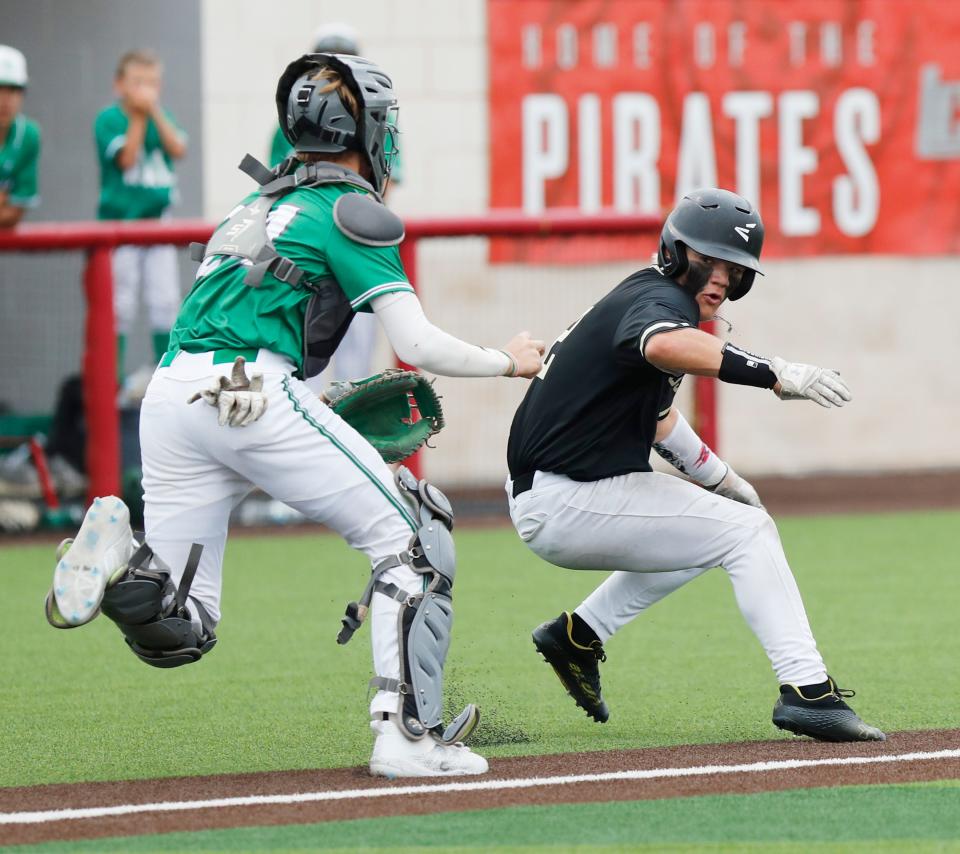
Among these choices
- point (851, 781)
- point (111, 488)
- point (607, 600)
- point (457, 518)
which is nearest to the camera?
point (851, 781)

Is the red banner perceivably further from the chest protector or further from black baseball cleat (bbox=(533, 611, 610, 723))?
the chest protector

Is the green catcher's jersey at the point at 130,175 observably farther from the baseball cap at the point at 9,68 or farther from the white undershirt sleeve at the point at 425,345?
the white undershirt sleeve at the point at 425,345

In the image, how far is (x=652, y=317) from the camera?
17.9 ft

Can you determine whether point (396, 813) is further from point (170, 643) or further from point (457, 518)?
point (457, 518)

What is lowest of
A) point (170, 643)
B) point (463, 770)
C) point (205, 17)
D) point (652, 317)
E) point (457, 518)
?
point (457, 518)

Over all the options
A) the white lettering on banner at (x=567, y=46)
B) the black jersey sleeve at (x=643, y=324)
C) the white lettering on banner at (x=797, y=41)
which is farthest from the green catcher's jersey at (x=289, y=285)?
the white lettering on banner at (x=797, y=41)

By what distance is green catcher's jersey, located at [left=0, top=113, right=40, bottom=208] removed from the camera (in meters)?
10.9

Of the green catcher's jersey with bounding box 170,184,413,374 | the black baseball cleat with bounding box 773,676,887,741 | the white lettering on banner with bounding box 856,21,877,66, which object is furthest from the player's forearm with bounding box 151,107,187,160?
the black baseball cleat with bounding box 773,676,887,741

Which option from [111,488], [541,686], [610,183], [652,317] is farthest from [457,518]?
[652,317]

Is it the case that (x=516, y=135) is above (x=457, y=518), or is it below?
above

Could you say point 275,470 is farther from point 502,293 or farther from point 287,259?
point 502,293

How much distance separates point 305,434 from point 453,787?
3.42 ft

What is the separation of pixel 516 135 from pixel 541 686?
794cm

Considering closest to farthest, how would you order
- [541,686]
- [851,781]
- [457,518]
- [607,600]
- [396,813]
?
[396,813], [851,781], [607,600], [541,686], [457,518]
